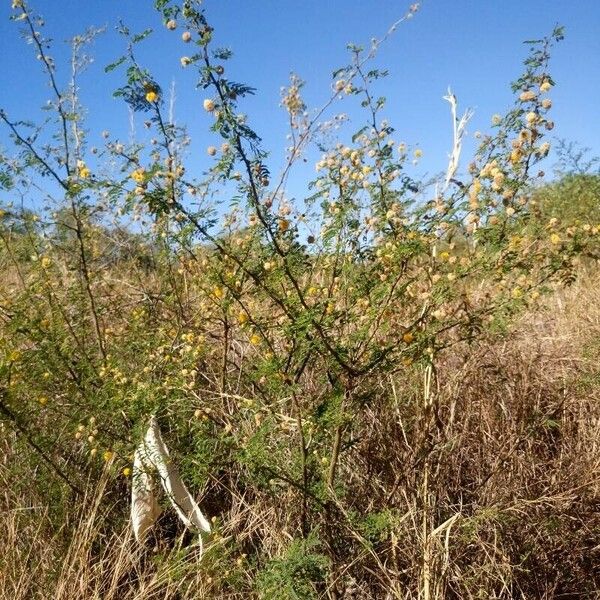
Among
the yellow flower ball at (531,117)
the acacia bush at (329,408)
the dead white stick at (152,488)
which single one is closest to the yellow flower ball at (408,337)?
the acacia bush at (329,408)

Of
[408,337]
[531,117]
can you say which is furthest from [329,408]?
[531,117]

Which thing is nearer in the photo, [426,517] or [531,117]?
[531,117]

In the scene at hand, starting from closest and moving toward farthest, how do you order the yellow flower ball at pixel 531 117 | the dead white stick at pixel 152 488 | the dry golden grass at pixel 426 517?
the yellow flower ball at pixel 531 117
the dry golden grass at pixel 426 517
the dead white stick at pixel 152 488

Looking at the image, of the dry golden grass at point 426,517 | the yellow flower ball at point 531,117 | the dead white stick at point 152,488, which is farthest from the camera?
the dead white stick at point 152,488

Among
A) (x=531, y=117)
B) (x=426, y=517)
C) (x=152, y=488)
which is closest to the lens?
(x=531, y=117)

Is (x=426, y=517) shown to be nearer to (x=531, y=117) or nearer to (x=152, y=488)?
(x=152, y=488)

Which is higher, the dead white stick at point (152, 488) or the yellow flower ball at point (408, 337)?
the yellow flower ball at point (408, 337)

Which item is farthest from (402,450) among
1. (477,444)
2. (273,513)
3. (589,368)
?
(589,368)

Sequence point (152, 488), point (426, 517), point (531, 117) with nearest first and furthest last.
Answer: point (531, 117) < point (426, 517) < point (152, 488)

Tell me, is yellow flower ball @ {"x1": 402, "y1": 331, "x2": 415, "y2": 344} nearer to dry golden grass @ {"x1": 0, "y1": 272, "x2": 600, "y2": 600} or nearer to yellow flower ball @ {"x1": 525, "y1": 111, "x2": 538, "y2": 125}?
dry golden grass @ {"x1": 0, "y1": 272, "x2": 600, "y2": 600}

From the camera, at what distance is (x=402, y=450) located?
7.88 feet

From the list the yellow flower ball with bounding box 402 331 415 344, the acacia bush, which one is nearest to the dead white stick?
the acacia bush

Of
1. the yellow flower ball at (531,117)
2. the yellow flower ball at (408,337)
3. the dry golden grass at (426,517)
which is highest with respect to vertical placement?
the yellow flower ball at (531,117)

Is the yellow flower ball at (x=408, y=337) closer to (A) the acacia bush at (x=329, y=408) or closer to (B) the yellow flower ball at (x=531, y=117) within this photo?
(A) the acacia bush at (x=329, y=408)
